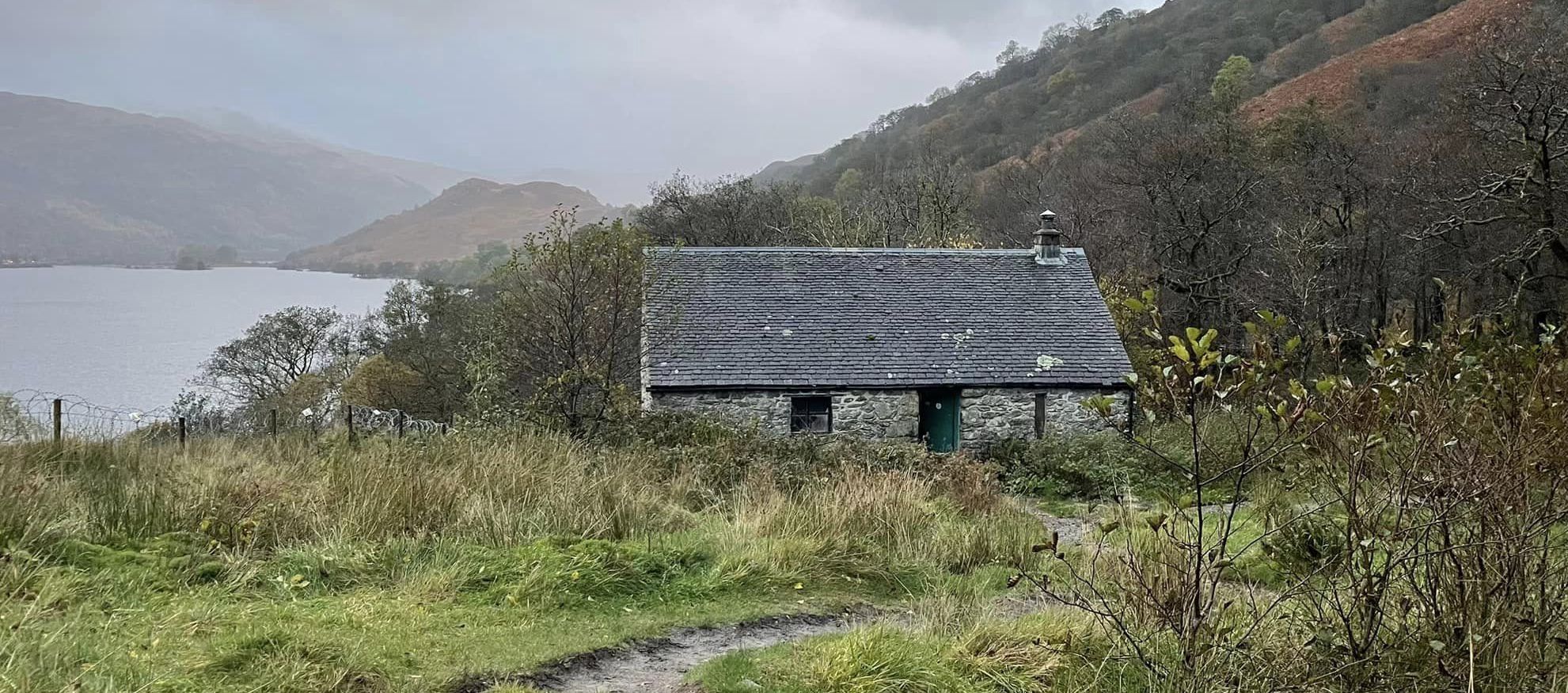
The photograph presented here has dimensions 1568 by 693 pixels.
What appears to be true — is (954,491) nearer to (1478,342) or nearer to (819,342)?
(1478,342)

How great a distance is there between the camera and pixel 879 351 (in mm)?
18984

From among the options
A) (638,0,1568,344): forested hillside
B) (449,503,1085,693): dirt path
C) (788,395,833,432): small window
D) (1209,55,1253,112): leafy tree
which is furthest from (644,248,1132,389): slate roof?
(1209,55,1253,112): leafy tree

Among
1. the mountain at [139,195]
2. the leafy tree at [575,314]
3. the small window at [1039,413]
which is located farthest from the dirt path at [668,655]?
the mountain at [139,195]

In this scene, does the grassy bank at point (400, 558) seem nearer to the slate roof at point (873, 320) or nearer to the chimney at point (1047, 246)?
the slate roof at point (873, 320)

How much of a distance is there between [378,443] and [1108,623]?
7.13m

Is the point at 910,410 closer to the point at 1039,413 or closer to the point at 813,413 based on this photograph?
the point at 813,413

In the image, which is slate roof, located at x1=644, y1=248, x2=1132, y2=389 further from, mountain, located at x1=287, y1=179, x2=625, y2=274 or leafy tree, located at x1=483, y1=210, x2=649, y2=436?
mountain, located at x1=287, y1=179, x2=625, y2=274

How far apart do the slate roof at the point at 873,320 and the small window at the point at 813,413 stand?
45 cm

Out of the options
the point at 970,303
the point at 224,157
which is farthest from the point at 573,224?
the point at 224,157

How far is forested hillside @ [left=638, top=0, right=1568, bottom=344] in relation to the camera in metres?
19.7

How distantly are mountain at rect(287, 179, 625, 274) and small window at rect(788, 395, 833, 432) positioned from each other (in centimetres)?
5200

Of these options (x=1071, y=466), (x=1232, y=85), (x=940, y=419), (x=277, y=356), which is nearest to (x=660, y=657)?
(x=1071, y=466)

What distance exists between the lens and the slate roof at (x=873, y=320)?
722 inches

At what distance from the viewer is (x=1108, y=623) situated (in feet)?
16.1
